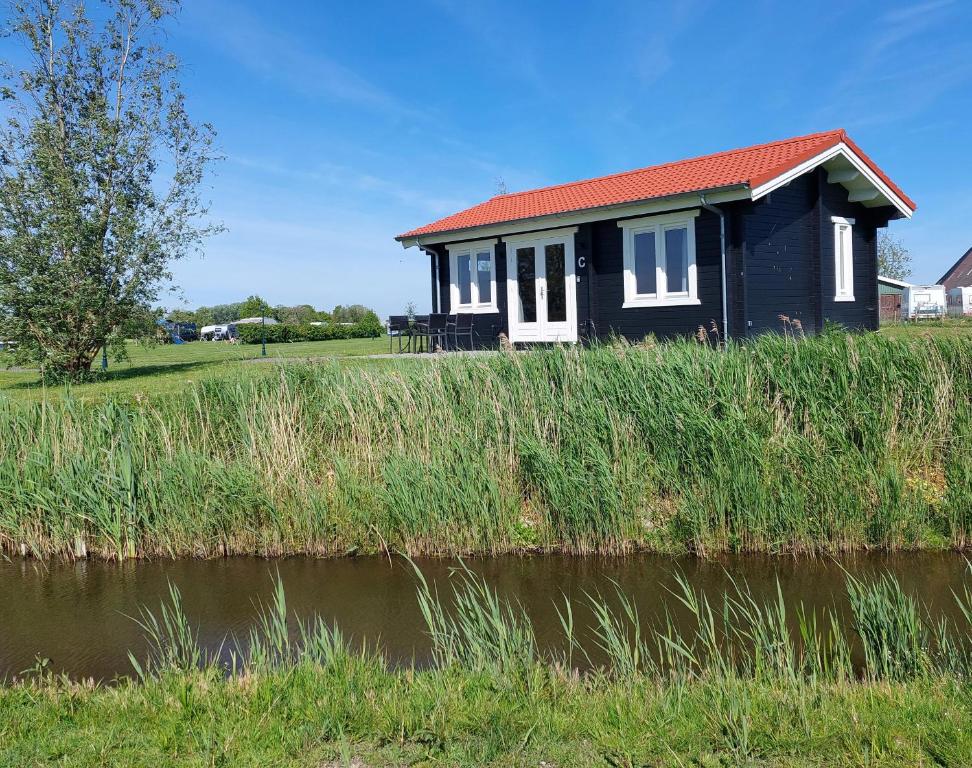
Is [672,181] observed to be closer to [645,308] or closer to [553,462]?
[645,308]

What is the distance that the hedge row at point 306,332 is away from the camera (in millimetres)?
34531

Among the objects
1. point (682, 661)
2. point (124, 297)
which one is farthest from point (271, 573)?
point (124, 297)

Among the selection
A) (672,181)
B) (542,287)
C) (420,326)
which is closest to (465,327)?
(420,326)

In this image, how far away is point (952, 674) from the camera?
10.9 feet

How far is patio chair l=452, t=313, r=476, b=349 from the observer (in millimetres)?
16453

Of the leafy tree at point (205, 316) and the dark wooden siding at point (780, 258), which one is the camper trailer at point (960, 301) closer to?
the dark wooden siding at point (780, 258)

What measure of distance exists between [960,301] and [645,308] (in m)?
36.1

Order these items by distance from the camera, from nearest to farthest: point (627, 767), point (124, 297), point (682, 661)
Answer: point (627, 767) → point (682, 661) → point (124, 297)

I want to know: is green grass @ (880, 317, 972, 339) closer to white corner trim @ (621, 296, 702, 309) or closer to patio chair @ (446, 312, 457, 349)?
white corner trim @ (621, 296, 702, 309)

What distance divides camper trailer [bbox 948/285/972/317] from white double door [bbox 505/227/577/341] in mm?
29521

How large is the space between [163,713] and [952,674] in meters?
3.24

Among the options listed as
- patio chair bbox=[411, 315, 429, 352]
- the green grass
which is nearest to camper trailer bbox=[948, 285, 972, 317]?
the green grass

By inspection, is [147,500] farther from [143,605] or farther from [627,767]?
[627,767]

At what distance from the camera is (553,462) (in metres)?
6.26
